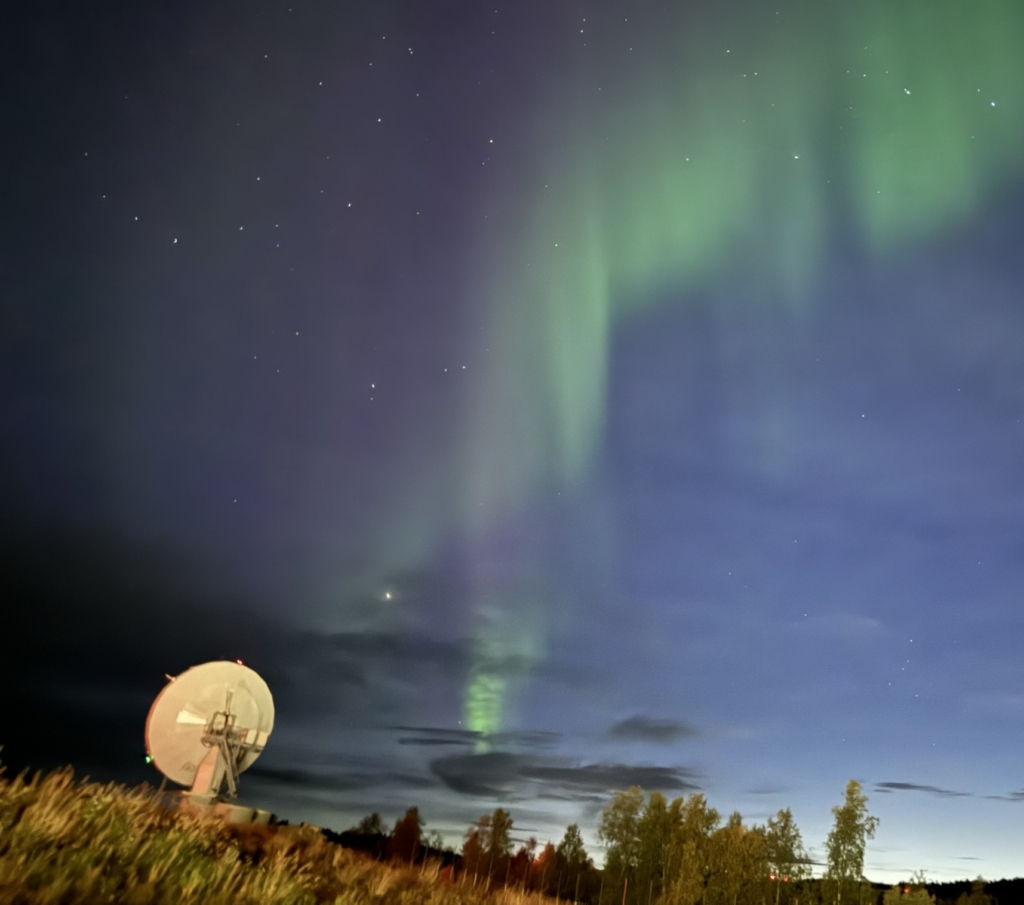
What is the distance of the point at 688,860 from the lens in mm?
67188

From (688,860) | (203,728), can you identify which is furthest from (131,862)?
(688,860)

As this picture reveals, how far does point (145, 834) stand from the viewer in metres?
10.7

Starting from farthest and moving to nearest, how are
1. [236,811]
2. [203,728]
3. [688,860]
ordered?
[688,860] → [203,728] → [236,811]

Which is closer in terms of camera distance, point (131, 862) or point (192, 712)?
point (131, 862)

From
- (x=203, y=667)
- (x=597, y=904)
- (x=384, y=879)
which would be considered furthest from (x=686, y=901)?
(x=384, y=879)

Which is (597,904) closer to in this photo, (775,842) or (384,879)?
(775,842)

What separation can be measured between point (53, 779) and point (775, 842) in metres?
84.0

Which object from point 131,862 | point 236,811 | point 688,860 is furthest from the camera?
point 688,860

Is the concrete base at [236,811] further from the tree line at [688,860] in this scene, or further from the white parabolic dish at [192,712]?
the tree line at [688,860]

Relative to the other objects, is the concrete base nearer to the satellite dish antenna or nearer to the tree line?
the satellite dish antenna

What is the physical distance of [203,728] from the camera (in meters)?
24.7

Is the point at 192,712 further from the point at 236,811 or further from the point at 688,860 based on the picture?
the point at 688,860

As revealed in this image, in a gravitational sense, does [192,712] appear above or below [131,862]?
above

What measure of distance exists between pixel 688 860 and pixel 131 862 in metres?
68.1
